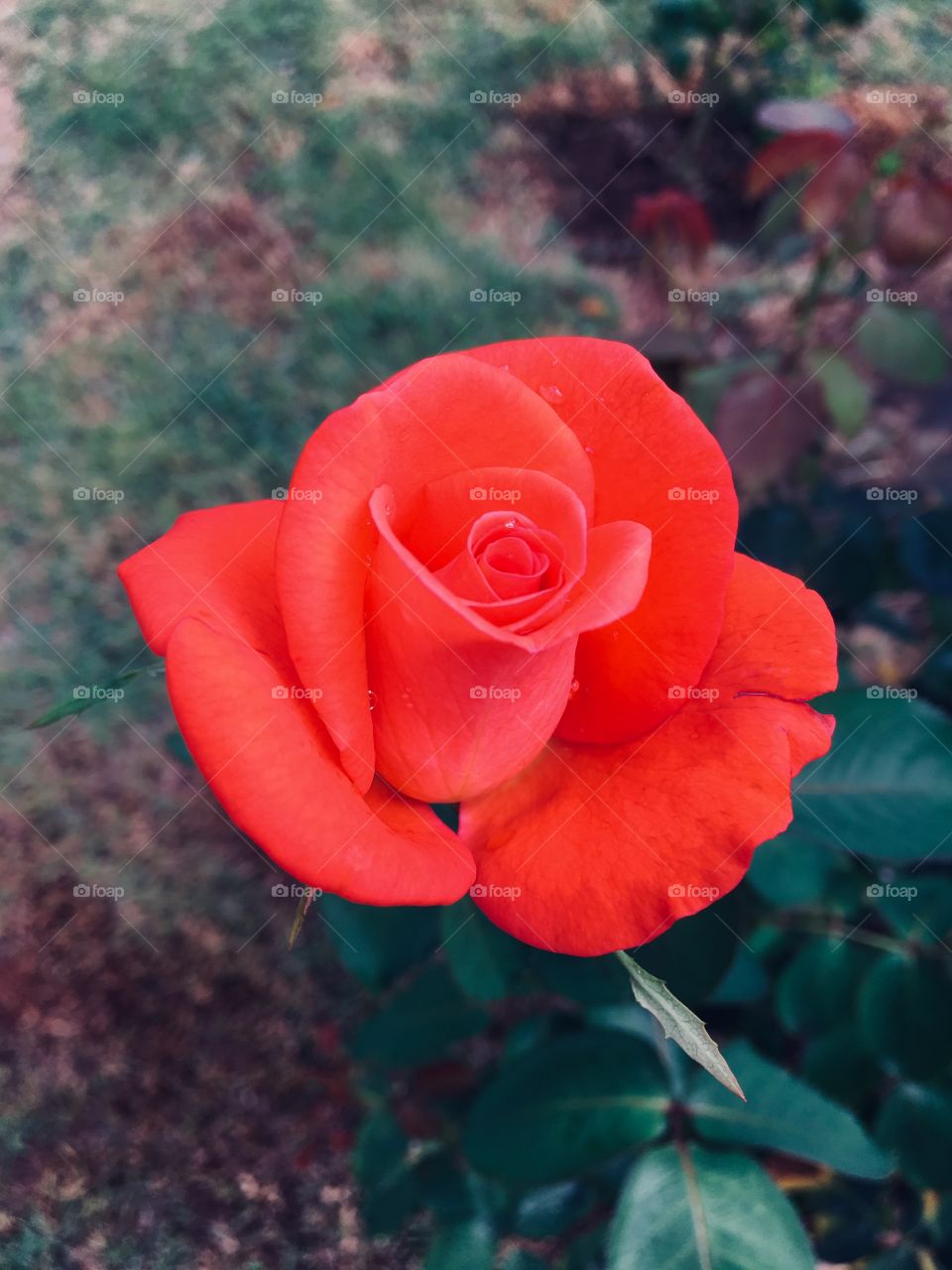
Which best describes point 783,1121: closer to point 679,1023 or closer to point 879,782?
point 879,782

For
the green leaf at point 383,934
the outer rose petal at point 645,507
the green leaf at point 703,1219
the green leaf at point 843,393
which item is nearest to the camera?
the outer rose petal at point 645,507

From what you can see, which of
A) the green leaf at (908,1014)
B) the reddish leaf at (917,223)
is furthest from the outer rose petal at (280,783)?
the reddish leaf at (917,223)

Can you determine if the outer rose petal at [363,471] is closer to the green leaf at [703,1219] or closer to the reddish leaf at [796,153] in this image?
the green leaf at [703,1219]

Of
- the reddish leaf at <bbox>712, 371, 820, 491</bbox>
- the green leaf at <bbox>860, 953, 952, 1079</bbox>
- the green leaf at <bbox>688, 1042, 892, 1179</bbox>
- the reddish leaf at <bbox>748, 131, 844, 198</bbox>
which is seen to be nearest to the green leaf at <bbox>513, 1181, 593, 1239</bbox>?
the green leaf at <bbox>688, 1042, 892, 1179</bbox>

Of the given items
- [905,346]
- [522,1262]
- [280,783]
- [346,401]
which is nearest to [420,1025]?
[522,1262]

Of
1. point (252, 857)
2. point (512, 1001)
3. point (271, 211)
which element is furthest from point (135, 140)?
Answer: point (512, 1001)

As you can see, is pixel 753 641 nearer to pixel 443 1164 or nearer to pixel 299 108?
pixel 443 1164
